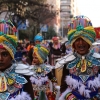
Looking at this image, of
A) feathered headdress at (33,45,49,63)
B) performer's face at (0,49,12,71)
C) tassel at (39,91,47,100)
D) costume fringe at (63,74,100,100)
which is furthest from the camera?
feathered headdress at (33,45,49,63)

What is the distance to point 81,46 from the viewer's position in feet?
16.7

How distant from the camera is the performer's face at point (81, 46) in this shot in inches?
200

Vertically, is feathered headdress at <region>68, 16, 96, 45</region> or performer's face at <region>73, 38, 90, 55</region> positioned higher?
feathered headdress at <region>68, 16, 96, 45</region>

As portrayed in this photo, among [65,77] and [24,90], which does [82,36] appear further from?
[24,90]

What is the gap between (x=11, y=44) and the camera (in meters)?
4.38

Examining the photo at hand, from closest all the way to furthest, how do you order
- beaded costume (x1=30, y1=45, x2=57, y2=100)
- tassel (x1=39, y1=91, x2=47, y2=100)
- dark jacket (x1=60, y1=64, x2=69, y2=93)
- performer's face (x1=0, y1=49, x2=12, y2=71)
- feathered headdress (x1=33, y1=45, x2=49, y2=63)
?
performer's face (x1=0, y1=49, x2=12, y2=71)
dark jacket (x1=60, y1=64, x2=69, y2=93)
tassel (x1=39, y1=91, x2=47, y2=100)
beaded costume (x1=30, y1=45, x2=57, y2=100)
feathered headdress (x1=33, y1=45, x2=49, y2=63)

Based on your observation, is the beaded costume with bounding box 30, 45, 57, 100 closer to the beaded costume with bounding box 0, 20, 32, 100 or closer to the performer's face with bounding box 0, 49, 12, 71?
the beaded costume with bounding box 0, 20, 32, 100

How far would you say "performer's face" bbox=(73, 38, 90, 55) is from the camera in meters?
5.08

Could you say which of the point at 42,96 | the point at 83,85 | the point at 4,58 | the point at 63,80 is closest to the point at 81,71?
the point at 83,85

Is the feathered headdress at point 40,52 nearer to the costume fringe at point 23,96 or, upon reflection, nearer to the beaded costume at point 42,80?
the beaded costume at point 42,80

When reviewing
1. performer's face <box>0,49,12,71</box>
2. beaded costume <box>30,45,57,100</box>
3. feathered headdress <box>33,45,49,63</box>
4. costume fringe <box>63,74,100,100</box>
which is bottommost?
beaded costume <box>30,45,57,100</box>

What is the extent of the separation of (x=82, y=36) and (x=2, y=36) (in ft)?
4.31

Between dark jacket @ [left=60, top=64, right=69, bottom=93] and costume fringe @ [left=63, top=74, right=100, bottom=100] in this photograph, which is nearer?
costume fringe @ [left=63, top=74, right=100, bottom=100]

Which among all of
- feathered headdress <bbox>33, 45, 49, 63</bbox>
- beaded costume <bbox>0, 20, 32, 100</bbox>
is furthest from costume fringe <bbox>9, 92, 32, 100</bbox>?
feathered headdress <bbox>33, 45, 49, 63</bbox>
